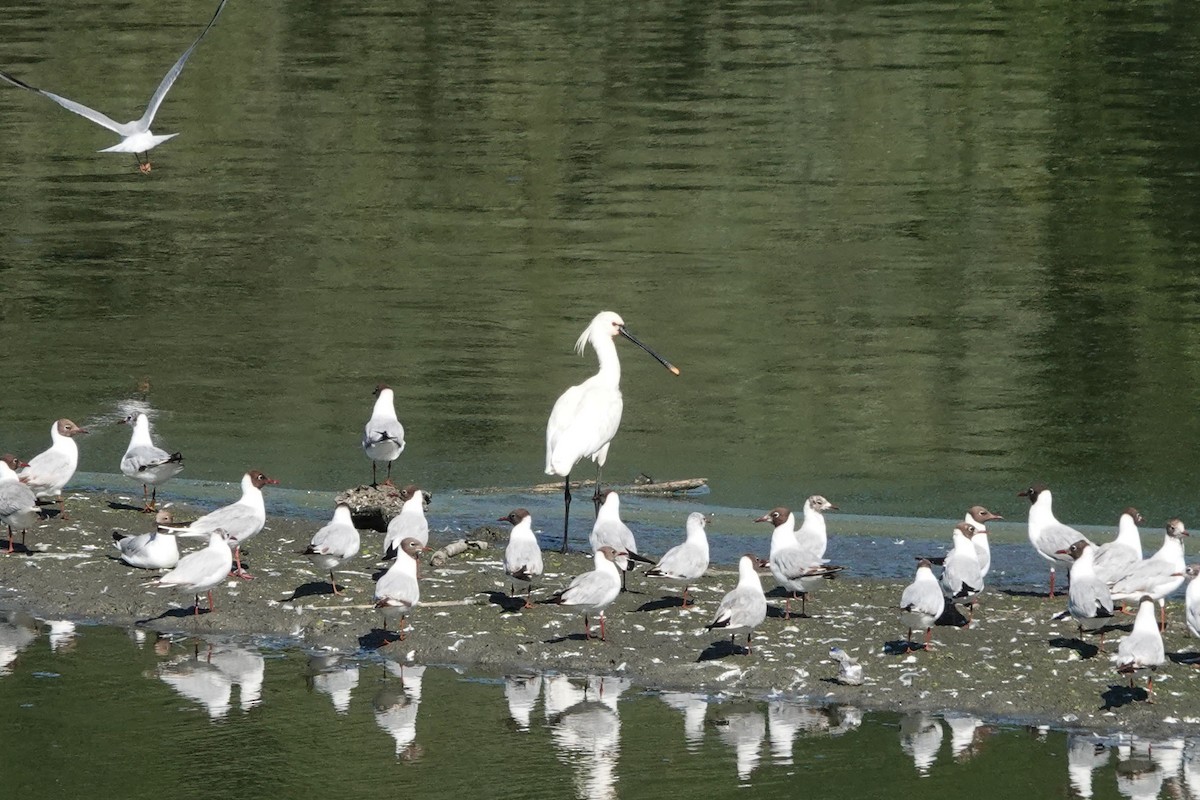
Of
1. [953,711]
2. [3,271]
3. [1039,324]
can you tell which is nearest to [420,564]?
[953,711]

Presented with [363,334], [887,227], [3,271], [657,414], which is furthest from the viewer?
→ [887,227]

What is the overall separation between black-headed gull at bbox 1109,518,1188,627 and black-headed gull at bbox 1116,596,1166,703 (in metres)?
1.06

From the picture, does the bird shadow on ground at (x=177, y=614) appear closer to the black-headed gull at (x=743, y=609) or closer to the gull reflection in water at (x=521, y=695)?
the gull reflection in water at (x=521, y=695)

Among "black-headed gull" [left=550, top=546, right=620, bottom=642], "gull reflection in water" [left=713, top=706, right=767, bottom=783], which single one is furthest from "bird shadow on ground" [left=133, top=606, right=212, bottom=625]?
"gull reflection in water" [left=713, top=706, right=767, bottom=783]

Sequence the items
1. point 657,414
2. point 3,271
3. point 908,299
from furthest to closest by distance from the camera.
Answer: point 3,271, point 908,299, point 657,414

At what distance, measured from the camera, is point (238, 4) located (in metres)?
55.4

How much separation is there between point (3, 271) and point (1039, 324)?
14568 mm

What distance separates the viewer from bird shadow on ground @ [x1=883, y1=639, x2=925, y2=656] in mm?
12508

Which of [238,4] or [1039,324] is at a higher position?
[238,4]

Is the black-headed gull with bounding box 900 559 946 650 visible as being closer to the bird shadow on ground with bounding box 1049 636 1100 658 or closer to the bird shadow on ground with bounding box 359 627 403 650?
the bird shadow on ground with bounding box 1049 636 1100 658

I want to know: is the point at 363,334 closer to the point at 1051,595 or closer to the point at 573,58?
the point at 1051,595

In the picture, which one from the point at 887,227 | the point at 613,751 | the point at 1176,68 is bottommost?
the point at 613,751

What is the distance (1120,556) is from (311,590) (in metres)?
5.73

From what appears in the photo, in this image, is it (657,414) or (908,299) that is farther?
(908,299)
